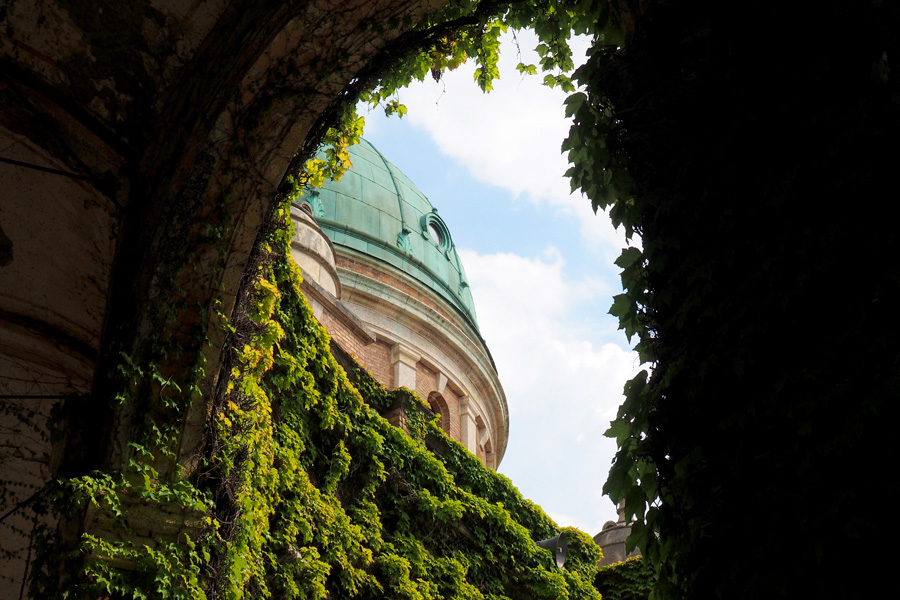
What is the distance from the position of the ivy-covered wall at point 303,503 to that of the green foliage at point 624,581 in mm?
1058

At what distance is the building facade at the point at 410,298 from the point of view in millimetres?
23266

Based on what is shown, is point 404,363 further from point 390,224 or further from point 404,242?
point 390,224

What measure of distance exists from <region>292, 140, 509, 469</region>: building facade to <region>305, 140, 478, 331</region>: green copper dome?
0.04 metres

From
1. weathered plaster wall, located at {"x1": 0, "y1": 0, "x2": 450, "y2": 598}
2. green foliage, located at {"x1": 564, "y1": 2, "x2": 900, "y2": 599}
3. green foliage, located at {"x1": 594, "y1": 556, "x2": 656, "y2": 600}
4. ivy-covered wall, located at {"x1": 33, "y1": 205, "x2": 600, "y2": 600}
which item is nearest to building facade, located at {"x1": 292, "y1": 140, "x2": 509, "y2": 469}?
green foliage, located at {"x1": 594, "y1": 556, "x2": 656, "y2": 600}

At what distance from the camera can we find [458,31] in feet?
18.0

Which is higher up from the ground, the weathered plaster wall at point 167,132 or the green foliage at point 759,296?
the weathered plaster wall at point 167,132

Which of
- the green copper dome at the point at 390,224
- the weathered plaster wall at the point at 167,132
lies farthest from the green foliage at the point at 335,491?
the green copper dome at the point at 390,224

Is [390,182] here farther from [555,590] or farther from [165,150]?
[165,150]

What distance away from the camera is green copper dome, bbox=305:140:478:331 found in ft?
82.9

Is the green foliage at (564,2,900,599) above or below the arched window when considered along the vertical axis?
below

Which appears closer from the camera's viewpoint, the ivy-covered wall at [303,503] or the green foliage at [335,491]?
the ivy-covered wall at [303,503]

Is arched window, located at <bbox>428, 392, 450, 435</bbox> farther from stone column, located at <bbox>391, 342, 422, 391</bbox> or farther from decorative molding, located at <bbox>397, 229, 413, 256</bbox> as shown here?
decorative molding, located at <bbox>397, 229, 413, 256</bbox>

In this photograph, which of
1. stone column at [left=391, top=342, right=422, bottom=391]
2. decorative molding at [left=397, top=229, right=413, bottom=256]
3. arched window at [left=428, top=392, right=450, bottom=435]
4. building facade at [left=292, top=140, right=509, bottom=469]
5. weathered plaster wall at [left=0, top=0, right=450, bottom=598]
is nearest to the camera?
weathered plaster wall at [left=0, top=0, right=450, bottom=598]

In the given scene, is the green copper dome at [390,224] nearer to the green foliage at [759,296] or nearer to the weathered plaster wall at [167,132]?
the weathered plaster wall at [167,132]
